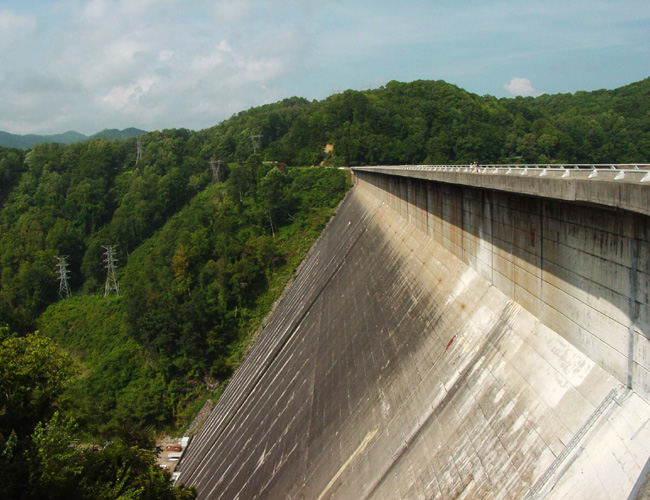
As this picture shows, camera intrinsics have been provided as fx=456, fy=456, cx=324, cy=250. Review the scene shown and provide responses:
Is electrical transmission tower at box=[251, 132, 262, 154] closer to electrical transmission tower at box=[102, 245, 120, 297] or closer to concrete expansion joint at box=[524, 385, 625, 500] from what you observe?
electrical transmission tower at box=[102, 245, 120, 297]

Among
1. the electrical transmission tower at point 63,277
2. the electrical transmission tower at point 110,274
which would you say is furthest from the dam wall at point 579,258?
the electrical transmission tower at point 63,277

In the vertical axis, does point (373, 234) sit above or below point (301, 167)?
below

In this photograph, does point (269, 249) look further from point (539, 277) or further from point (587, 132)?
point (587, 132)

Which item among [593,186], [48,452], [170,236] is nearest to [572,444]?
[593,186]

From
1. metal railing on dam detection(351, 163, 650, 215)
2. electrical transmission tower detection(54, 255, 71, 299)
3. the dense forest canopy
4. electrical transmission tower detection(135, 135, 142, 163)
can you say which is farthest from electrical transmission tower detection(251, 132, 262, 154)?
metal railing on dam detection(351, 163, 650, 215)

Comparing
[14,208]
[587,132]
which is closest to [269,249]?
[14,208]

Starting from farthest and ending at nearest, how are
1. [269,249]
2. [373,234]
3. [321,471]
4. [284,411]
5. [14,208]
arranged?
1. [14,208]
2. [269,249]
3. [373,234]
4. [284,411]
5. [321,471]

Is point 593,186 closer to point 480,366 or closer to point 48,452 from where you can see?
point 480,366
